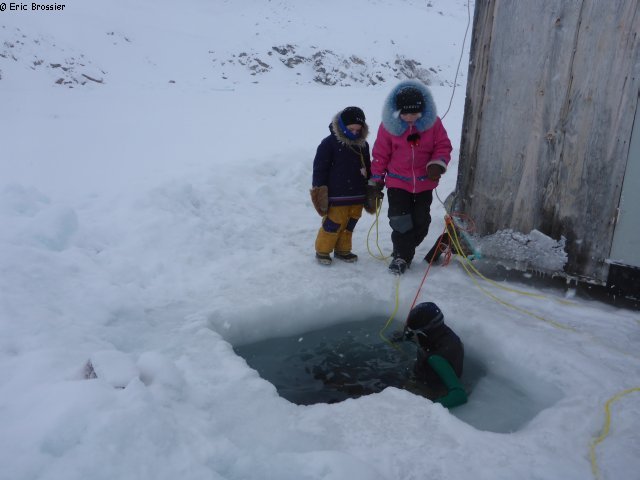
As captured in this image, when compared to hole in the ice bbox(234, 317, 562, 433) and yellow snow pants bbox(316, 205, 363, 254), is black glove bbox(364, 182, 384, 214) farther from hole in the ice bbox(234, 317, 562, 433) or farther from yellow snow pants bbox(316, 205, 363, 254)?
hole in the ice bbox(234, 317, 562, 433)

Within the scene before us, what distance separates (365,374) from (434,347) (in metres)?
0.63

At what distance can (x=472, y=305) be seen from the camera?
3975 millimetres

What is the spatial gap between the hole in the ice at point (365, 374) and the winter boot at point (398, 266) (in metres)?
0.56

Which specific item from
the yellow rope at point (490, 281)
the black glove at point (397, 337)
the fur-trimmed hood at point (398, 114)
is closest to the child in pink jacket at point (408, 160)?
the fur-trimmed hood at point (398, 114)

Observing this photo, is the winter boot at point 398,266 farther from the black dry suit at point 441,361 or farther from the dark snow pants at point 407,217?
the black dry suit at point 441,361

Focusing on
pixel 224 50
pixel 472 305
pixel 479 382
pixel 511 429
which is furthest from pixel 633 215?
pixel 224 50

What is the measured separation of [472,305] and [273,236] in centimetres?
228

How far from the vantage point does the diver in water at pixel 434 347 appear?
10.8 feet

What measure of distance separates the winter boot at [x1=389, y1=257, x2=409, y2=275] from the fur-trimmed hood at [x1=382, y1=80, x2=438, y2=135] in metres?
1.18

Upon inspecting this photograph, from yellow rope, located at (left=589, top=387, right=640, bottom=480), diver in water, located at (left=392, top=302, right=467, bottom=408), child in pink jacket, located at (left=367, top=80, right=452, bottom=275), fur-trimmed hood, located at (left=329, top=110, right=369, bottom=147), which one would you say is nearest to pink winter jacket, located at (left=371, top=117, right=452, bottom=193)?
child in pink jacket, located at (left=367, top=80, right=452, bottom=275)

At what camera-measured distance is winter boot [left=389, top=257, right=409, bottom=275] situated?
4559 mm

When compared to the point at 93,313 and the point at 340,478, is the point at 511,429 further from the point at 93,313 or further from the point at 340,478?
the point at 93,313

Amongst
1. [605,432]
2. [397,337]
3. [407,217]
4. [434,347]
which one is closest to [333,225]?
[407,217]

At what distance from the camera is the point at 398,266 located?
457cm
